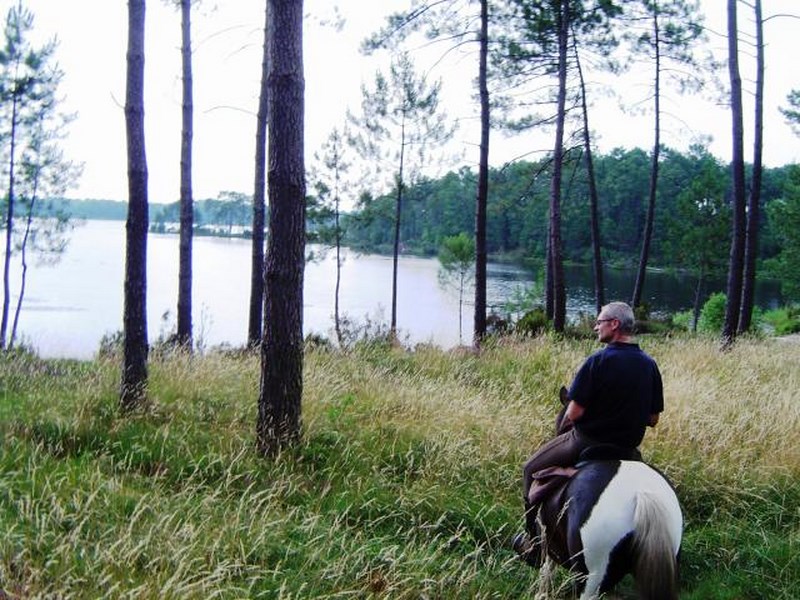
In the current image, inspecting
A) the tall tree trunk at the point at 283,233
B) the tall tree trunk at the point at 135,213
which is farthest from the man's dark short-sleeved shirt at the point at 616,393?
the tall tree trunk at the point at 135,213

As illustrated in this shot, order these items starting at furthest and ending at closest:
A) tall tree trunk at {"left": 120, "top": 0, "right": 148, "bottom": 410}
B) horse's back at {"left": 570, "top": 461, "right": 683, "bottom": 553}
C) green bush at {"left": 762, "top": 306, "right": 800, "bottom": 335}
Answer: green bush at {"left": 762, "top": 306, "right": 800, "bottom": 335} → tall tree trunk at {"left": 120, "top": 0, "right": 148, "bottom": 410} → horse's back at {"left": 570, "top": 461, "right": 683, "bottom": 553}

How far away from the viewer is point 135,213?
625 cm

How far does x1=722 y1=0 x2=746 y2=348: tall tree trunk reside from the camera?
1341 cm

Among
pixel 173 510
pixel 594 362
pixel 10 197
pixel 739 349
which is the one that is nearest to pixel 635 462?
pixel 594 362

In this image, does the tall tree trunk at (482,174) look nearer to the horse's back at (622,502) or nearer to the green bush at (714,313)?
the horse's back at (622,502)

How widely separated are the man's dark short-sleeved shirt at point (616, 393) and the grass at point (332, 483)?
1.01 m

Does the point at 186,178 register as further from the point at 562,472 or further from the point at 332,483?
the point at 562,472

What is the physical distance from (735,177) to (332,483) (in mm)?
12541

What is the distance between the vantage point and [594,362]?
160 inches

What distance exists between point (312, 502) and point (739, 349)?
10.3 meters

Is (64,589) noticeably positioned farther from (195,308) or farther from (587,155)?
(195,308)

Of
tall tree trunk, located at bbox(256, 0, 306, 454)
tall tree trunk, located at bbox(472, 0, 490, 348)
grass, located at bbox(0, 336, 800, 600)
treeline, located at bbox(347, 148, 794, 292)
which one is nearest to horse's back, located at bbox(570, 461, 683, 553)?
grass, located at bbox(0, 336, 800, 600)

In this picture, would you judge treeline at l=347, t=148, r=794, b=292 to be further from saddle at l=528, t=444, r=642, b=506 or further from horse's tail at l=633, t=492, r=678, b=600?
horse's tail at l=633, t=492, r=678, b=600

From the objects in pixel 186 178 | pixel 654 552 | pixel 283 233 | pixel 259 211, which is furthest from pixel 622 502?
pixel 259 211
